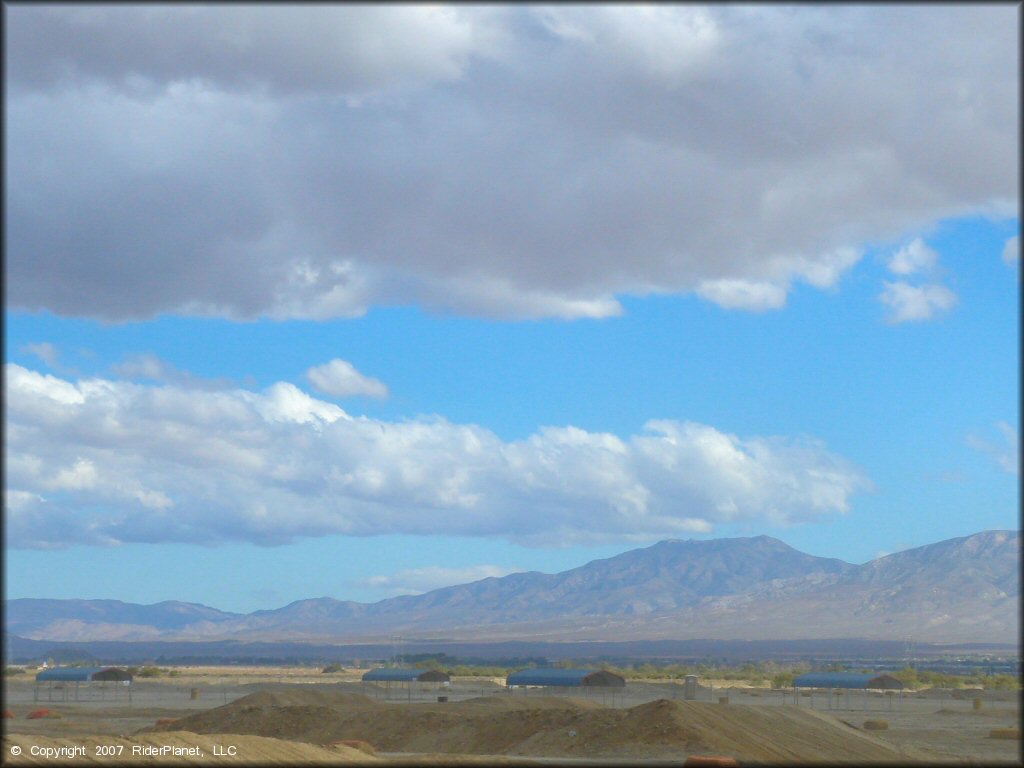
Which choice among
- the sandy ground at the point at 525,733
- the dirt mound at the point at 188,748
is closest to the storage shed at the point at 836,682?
the sandy ground at the point at 525,733

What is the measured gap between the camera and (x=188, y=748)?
3869cm

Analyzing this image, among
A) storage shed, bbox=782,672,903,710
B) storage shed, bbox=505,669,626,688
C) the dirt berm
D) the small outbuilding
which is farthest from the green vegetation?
the dirt berm

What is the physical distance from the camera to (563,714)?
56312 millimetres

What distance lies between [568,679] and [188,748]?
264ft

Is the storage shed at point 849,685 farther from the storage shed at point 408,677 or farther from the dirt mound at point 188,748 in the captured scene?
the dirt mound at point 188,748

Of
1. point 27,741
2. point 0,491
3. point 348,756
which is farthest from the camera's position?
point 348,756

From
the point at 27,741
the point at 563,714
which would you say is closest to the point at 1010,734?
the point at 563,714

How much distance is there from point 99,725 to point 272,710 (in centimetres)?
1202

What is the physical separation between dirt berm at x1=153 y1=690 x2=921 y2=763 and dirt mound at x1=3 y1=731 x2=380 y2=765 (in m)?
10.6

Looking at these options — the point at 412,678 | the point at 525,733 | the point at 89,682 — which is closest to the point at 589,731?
the point at 525,733

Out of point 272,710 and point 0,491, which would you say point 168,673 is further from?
point 0,491

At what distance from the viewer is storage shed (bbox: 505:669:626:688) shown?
111 meters

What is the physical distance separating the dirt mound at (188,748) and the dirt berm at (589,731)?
1060 cm

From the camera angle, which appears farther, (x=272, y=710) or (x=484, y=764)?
(x=272, y=710)
